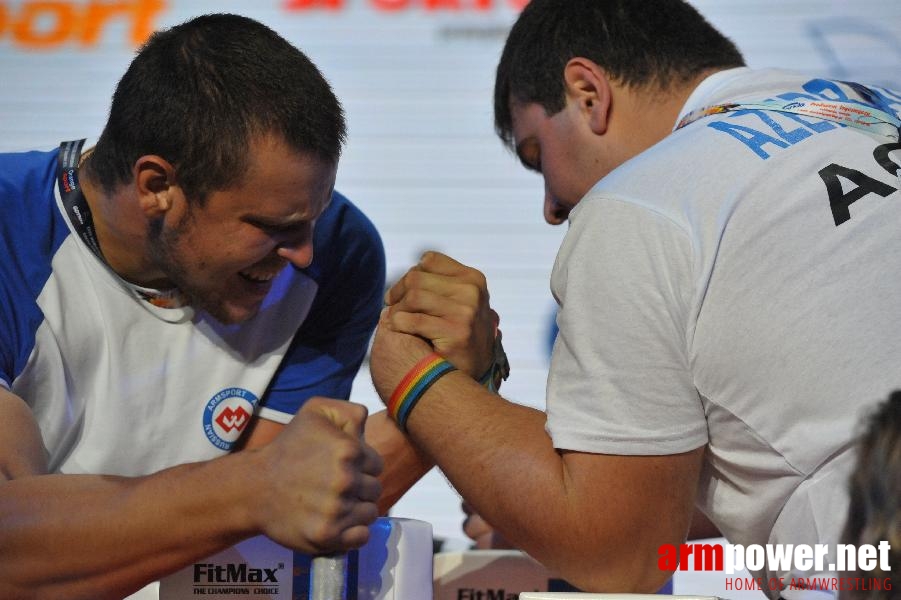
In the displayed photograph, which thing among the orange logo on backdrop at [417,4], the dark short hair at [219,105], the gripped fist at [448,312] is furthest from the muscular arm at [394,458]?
the orange logo on backdrop at [417,4]

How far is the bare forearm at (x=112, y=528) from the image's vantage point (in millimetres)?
1348

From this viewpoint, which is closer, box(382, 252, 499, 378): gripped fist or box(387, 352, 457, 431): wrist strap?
box(387, 352, 457, 431): wrist strap

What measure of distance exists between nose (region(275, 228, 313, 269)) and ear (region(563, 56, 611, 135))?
558 mm

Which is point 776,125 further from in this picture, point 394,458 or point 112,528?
point 112,528

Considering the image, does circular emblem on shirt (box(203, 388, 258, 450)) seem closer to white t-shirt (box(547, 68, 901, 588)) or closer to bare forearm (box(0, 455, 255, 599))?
bare forearm (box(0, 455, 255, 599))

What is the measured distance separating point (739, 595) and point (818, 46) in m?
1.88

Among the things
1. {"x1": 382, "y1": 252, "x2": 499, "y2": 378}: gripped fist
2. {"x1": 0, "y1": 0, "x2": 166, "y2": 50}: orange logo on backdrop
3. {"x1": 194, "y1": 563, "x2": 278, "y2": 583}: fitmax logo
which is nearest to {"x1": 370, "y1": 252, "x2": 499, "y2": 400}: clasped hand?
{"x1": 382, "y1": 252, "x2": 499, "y2": 378}: gripped fist

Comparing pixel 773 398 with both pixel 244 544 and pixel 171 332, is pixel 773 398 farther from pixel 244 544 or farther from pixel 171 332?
pixel 171 332

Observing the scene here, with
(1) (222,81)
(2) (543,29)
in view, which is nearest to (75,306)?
(1) (222,81)

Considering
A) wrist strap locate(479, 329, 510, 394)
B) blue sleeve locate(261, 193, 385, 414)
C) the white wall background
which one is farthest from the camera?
the white wall background

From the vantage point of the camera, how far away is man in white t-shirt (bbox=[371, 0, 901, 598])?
52.4 inches

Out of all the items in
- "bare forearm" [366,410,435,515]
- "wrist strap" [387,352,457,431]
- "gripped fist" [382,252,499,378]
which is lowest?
"bare forearm" [366,410,435,515]

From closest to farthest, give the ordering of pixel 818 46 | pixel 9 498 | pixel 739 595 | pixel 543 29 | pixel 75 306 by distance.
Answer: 1. pixel 9 498
2. pixel 75 306
3. pixel 543 29
4. pixel 739 595
5. pixel 818 46

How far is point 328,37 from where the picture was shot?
3730 mm
